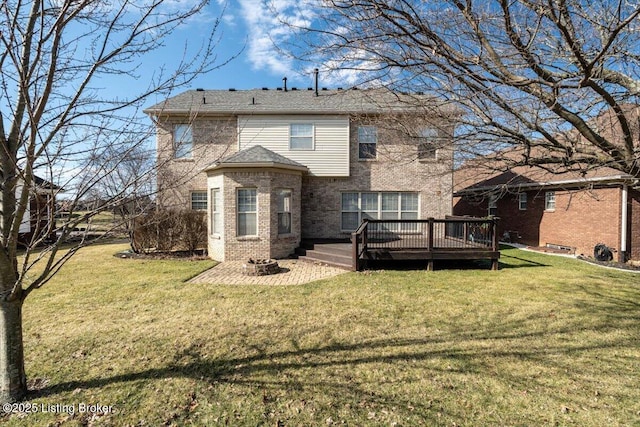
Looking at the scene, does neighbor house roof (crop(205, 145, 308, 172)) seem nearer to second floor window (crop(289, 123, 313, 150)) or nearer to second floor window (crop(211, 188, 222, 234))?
second floor window (crop(211, 188, 222, 234))

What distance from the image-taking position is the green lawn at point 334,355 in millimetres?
2904

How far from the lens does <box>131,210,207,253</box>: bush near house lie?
38.1 feet

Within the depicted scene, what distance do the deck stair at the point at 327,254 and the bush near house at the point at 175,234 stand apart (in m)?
4.20

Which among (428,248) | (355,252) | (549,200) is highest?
(549,200)

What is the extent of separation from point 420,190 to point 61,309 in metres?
12.4

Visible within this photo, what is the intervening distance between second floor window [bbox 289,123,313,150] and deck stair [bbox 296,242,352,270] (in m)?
4.39

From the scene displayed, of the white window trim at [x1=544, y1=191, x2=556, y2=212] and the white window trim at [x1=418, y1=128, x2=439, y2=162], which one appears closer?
the white window trim at [x1=418, y1=128, x2=439, y2=162]

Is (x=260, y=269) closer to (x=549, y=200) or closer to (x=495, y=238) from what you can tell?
(x=495, y=238)

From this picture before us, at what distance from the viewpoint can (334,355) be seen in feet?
12.9

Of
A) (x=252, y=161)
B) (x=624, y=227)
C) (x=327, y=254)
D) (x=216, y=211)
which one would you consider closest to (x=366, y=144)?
(x=252, y=161)

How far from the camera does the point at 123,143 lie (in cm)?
302

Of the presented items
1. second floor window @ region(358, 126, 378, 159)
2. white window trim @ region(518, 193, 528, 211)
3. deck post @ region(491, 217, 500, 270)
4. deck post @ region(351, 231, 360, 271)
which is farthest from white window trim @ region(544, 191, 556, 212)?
deck post @ region(351, 231, 360, 271)

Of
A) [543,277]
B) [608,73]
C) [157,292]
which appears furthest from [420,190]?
[157,292]

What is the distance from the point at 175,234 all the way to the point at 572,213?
56.4 feet
